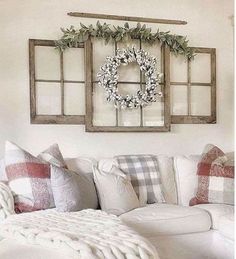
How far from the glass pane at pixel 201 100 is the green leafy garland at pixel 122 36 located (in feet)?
1.15

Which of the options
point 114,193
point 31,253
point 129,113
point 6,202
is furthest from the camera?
point 129,113

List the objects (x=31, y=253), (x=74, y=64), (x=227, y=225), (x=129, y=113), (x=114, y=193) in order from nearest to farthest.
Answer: (x=31, y=253), (x=227, y=225), (x=114, y=193), (x=74, y=64), (x=129, y=113)

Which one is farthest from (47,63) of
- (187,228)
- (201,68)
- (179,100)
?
(187,228)

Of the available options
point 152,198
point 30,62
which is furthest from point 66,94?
point 152,198

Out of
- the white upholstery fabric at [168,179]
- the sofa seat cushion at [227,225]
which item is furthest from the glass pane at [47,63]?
the sofa seat cushion at [227,225]

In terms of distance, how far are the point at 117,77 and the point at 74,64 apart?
A: 0.43 metres

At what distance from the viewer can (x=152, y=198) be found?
310 centimetres

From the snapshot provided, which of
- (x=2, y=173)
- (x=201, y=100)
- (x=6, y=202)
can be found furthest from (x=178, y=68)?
(x=6, y=202)

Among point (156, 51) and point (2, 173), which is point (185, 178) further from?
point (2, 173)

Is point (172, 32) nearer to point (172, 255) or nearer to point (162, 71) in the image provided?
point (162, 71)

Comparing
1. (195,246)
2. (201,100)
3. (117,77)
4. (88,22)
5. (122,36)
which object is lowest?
(195,246)

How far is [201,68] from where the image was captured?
3.82 m

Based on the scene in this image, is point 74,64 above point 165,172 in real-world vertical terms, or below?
above

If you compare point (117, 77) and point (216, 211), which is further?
point (117, 77)
